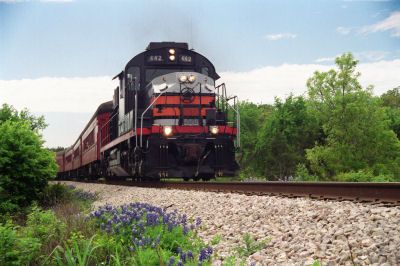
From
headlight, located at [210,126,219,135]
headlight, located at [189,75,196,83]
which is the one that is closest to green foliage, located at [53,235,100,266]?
headlight, located at [210,126,219,135]

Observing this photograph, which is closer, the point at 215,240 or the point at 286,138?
the point at 215,240

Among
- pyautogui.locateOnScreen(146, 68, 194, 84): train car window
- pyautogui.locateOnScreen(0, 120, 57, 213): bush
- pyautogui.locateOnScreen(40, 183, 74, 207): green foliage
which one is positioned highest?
pyautogui.locateOnScreen(146, 68, 194, 84): train car window

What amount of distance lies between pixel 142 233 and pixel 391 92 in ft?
277

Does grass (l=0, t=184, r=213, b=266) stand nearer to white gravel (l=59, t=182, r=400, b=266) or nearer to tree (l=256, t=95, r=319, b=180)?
white gravel (l=59, t=182, r=400, b=266)

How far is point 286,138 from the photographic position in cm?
5403

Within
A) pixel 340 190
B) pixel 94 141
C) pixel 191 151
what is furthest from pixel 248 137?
pixel 340 190

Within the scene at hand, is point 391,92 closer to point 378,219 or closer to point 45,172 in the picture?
point 45,172

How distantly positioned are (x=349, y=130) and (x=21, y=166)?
35064 millimetres

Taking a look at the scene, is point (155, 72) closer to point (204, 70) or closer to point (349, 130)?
point (204, 70)

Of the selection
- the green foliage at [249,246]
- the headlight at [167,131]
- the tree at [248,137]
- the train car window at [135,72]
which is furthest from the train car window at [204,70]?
the tree at [248,137]

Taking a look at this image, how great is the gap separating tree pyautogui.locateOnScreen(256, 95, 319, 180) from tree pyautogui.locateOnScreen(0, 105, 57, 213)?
40038 millimetres

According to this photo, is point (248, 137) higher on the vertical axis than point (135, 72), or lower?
higher

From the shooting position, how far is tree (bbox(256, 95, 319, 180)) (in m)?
53.7

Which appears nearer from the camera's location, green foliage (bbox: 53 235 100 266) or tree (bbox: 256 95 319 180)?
green foliage (bbox: 53 235 100 266)
